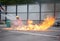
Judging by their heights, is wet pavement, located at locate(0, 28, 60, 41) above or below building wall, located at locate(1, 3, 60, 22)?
below

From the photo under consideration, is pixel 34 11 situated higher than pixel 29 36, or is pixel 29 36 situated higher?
pixel 34 11

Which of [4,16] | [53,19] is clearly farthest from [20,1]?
[53,19]

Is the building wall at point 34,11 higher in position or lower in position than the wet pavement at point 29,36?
higher

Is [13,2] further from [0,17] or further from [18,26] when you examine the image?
[18,26]

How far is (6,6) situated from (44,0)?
4512 millimetres

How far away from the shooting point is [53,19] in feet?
77.8

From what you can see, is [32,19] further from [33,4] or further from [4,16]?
[4,16]

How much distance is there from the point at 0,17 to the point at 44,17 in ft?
16.7

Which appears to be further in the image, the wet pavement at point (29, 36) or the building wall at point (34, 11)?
the building wall at point (34, 11)

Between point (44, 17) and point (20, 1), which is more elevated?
point (20, 1)

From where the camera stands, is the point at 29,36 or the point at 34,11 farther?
the point at 34,11

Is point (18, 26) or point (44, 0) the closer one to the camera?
point (18, 26)

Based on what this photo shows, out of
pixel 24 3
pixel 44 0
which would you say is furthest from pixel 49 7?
pixel 24 3

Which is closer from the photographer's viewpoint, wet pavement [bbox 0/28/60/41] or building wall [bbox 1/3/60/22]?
wet pavement [bbox 0/28/60/41]
